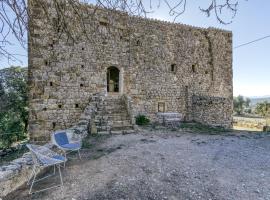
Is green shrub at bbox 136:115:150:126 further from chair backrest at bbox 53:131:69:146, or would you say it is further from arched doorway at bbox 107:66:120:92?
chair backrest at bbox 53:131:69:146

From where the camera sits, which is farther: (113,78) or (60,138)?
(113,78)

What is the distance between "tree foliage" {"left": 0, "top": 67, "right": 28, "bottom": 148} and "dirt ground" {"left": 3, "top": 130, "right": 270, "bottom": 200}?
36.6 ft

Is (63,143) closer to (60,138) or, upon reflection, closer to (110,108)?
(60,138)

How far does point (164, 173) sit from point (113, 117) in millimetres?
5526

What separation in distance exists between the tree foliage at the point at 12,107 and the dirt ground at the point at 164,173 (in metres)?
11.2

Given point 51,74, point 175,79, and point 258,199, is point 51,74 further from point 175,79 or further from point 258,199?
point 258,199

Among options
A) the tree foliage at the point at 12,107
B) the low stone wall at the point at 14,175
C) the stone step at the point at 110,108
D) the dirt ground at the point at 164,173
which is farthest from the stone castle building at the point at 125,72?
the tree foliage at the point at 12,107

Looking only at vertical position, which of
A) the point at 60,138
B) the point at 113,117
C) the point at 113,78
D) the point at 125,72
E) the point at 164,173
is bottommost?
the point at 164,173

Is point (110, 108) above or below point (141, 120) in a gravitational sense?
above

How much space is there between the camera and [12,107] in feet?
53.8

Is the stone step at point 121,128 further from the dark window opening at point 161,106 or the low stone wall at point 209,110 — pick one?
the low stone wall at point 209,110

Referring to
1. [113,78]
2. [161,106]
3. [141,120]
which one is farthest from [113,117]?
[113,78]

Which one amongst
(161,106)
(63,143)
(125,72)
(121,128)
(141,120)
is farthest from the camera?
(161,106)

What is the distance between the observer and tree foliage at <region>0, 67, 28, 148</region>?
15.6 metres
